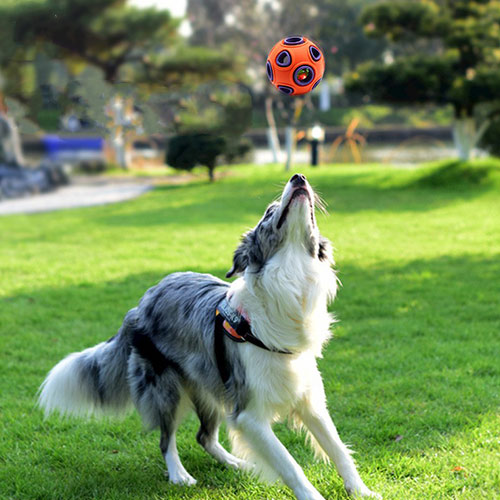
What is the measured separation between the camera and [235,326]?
2938 millimetres

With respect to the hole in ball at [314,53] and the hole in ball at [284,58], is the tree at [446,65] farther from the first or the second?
the hole in ball at [284,58]

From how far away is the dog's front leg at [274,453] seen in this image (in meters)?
2.82

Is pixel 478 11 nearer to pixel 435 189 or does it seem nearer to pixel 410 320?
pixel 435 189

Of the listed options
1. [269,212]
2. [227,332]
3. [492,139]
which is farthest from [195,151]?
[269,212]

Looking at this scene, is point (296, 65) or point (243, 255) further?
point (296, 65)

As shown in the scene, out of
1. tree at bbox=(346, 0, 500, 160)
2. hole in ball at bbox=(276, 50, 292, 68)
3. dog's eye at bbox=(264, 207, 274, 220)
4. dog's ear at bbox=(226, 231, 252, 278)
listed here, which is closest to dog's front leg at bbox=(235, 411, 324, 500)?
dog's ear at bbox=(226, 231, 252, 278)

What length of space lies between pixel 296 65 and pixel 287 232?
0.85 meters

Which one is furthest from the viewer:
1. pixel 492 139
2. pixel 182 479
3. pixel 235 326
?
pixel 492 139

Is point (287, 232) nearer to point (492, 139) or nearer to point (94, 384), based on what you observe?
point (94, 384)

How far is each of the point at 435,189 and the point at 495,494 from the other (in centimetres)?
1164

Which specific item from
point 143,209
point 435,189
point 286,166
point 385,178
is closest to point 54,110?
point 286,166

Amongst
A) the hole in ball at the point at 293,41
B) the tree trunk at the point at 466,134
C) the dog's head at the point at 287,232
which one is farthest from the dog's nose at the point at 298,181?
the tree trunk at the point at 466,134

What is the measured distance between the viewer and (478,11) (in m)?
14.5

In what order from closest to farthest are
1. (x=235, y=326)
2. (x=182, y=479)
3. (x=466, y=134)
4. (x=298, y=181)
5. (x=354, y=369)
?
(x=298, y=181)
(x=235, y=326)
(x=182, y=479)
(x=354, y=369)
(x=466, y=134)
